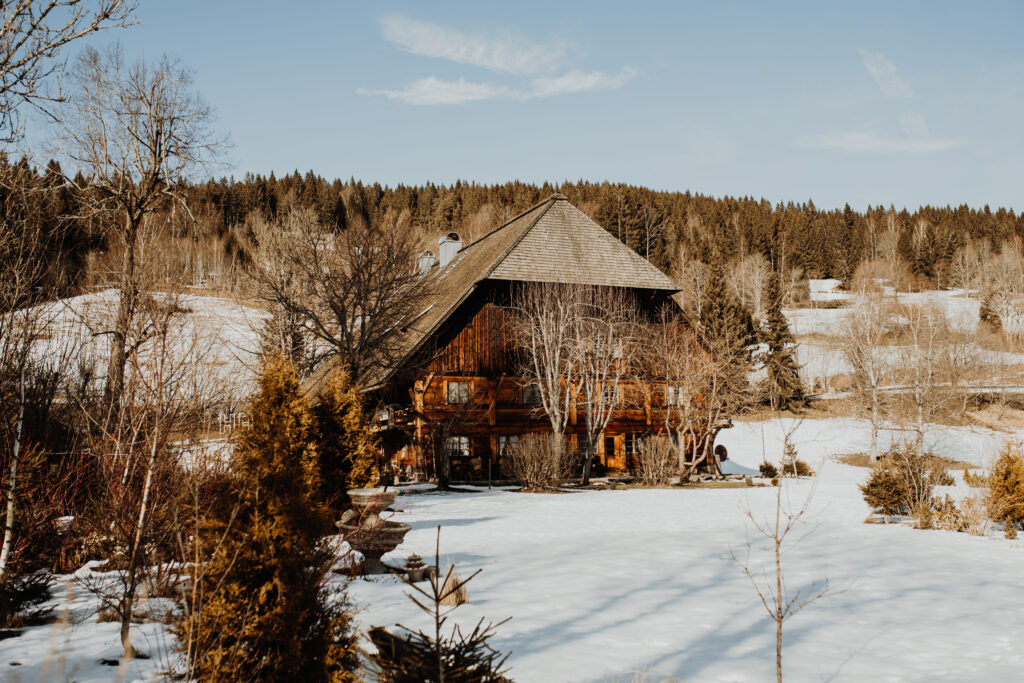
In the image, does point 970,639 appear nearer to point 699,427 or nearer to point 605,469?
point 699,427

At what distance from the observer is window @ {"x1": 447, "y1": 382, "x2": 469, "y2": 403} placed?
2634 cm

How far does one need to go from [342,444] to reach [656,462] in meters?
15.5

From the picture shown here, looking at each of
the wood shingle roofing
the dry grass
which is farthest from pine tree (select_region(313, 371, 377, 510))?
the dry grass

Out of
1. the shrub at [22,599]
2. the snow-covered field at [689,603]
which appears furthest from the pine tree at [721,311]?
the shrub at [22,599]

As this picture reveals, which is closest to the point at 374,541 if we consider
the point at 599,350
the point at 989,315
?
the point at 599,350

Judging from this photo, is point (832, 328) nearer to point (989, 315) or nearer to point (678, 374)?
point (989, 315)

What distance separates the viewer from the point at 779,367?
49250 mm

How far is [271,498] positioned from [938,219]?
13281 cm

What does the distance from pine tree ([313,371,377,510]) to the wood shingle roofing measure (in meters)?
11.5

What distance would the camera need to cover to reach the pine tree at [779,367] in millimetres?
48406

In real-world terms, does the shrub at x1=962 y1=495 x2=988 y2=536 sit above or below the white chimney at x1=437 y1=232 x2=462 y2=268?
below

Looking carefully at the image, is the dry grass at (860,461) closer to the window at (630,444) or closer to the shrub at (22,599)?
the window at (630,444)

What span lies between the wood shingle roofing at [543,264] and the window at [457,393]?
2381mm

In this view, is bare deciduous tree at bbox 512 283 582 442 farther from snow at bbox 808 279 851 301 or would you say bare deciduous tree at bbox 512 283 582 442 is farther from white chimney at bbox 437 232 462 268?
snow at bbox 808 279 851 301
